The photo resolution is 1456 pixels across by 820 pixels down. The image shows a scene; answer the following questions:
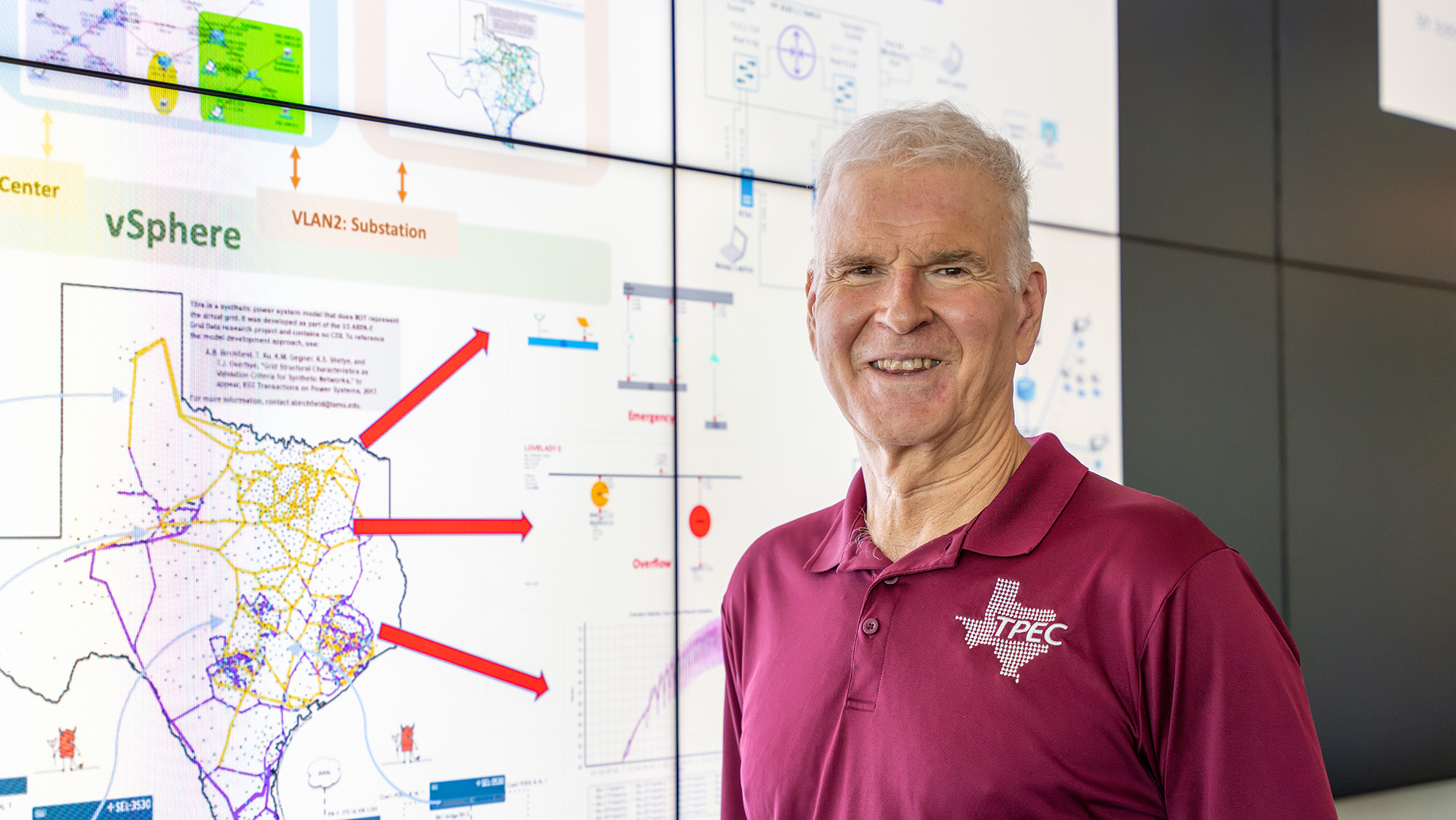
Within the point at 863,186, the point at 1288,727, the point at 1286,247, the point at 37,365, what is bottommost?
the point at 1288,727

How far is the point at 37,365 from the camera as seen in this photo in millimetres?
1630

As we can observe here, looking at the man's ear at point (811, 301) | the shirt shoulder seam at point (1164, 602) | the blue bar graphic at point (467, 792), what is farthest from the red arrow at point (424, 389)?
the shirt shoulder seam at point (1164, 602)

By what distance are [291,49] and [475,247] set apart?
1.58ft

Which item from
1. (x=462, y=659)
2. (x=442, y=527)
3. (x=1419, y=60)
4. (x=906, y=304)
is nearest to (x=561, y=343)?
(x=442, y=527)

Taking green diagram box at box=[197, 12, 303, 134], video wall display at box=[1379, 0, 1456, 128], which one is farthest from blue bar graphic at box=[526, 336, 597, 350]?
video wall display at box=[1379, 0, 1456, 128]

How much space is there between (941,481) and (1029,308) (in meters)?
0.26

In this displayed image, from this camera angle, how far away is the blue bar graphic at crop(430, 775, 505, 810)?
1.89 m

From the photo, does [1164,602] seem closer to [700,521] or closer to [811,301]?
[811,301]

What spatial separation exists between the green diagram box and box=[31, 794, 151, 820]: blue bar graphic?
3.80ft

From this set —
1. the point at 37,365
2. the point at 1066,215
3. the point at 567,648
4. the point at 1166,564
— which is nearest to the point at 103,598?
the point at 37,365

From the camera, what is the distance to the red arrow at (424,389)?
6.19 ft

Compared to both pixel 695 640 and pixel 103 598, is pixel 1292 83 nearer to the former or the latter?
pixel 695 640

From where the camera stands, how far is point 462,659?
1927 mm

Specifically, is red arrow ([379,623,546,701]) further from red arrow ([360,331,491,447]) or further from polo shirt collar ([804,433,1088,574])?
polo shirt collar ([804,433,1088,574])
